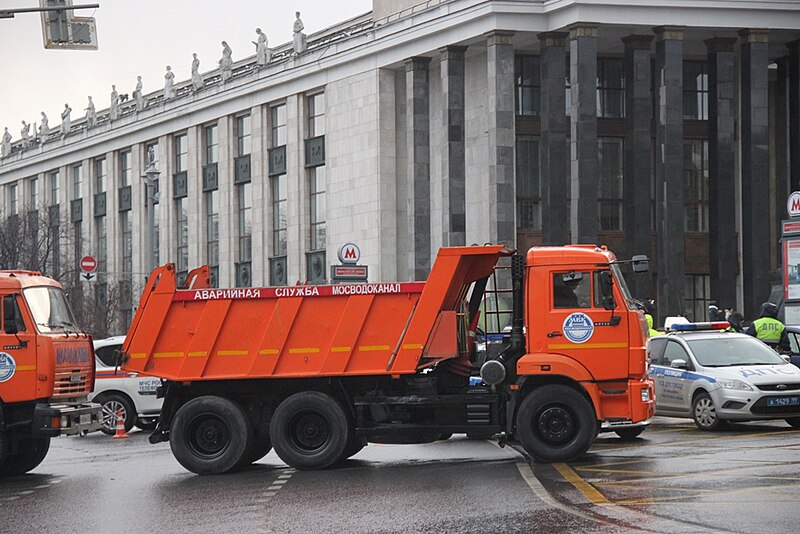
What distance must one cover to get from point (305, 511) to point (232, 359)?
4.95 metres

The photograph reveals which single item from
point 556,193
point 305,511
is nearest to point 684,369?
point 305,511

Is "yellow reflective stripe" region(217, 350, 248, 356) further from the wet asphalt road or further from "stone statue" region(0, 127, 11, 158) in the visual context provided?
"stone statue" region(0, 127, 11, 158)

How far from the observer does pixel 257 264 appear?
69438 mm

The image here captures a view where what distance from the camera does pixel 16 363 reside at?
17.6 metres

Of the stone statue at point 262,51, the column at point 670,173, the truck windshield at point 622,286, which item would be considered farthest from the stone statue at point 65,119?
the truck windshield at point 622,286

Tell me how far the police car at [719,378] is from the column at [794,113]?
1393 inches

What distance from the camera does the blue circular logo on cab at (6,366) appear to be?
17.6 meters

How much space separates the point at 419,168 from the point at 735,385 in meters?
38.3

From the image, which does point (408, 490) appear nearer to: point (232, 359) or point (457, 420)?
point (457, 420)

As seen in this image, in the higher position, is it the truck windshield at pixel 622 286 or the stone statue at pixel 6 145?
the stone statue at pixel 6 145

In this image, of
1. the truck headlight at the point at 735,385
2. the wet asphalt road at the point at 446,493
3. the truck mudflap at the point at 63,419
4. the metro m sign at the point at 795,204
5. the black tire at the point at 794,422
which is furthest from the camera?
the metro m sign at the point at 795,204

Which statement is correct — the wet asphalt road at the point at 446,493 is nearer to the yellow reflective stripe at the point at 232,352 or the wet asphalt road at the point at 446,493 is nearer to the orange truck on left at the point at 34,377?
the orange truck on left at the point at 34,377

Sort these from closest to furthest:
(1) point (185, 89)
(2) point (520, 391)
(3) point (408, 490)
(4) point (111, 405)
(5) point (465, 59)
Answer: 1. (3) point (408, 490)
2. (2) point (520, 391)
3. (4) point (111, 405)
4. (5) point (465, 59)
5. (1) point (185, 89)

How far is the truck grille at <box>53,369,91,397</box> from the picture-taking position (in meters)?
18.0
